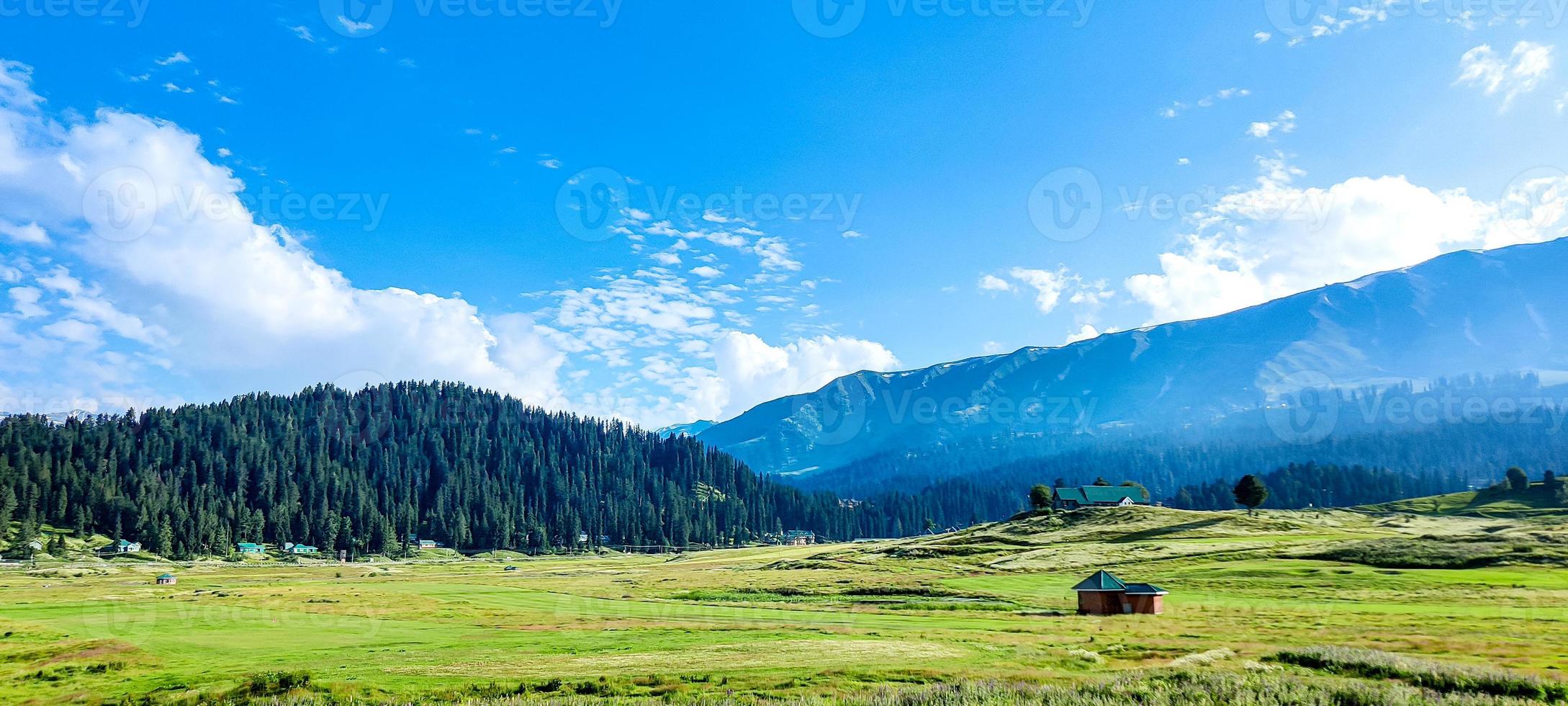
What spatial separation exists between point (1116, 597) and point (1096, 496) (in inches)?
5077

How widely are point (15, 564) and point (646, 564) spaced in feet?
369

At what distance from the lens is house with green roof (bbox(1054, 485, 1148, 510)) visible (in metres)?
184

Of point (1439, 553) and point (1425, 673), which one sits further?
point (1439, 553)

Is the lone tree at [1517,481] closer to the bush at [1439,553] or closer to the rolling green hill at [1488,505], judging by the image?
the rolling green hill at [1488,505]

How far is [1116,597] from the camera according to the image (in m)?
65.5

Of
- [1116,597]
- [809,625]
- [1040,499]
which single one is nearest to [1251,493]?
[1040,499]

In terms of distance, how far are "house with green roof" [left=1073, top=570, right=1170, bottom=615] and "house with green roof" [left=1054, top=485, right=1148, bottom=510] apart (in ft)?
394

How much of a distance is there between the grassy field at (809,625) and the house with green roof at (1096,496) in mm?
47556

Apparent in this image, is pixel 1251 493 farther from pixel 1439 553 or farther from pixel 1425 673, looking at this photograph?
pixel 1425 673

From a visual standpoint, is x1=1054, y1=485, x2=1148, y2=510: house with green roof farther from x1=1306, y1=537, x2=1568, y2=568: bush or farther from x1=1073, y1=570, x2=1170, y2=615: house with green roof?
x1=1073, y1=570, x2=1170, y2=615: house with green roof

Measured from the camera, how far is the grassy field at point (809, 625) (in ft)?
116

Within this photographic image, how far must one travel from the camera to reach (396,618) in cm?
6738

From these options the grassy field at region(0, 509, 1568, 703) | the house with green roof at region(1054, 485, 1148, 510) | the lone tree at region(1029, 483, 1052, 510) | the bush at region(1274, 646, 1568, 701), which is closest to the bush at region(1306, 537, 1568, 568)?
the grassy field at region(0, 509, 1568, 703)

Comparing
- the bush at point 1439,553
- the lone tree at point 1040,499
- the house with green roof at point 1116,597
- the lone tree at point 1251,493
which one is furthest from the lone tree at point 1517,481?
the house with green roof at point 1116,597
